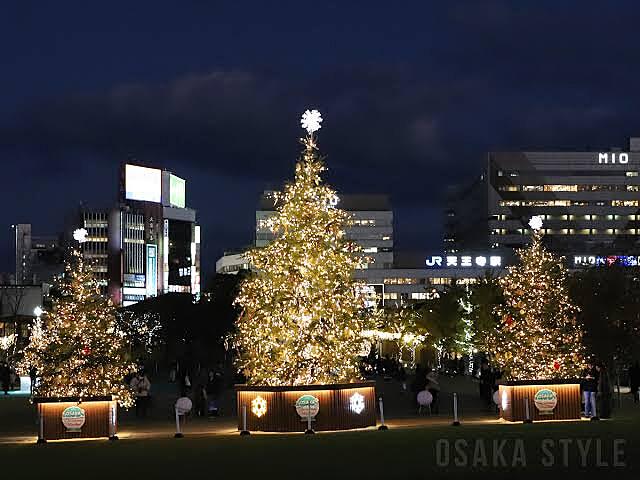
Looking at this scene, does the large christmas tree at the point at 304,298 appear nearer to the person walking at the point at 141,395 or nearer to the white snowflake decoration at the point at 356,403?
the white snowflake decoration at the point at 356,403

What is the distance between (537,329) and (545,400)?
2.81m

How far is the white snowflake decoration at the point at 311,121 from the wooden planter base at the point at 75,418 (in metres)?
9.20

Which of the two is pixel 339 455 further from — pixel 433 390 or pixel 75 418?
pixel 433 390

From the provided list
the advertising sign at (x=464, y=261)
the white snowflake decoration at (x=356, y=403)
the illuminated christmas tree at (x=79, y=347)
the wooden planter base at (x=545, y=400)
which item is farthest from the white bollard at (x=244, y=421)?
the advertising sign at (x=464, y=261)

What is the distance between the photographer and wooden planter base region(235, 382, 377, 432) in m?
29.7

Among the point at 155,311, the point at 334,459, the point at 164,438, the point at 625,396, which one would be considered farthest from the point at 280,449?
the point at 155,311

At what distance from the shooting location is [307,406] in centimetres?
2961

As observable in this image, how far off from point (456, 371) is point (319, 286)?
52.2 m

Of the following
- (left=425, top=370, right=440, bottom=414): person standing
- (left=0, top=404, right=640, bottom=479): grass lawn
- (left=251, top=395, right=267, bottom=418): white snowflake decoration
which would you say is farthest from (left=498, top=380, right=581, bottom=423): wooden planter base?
(left=425, top=370, right=440, bottom=414): person standing

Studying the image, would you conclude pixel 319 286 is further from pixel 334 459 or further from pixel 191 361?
pixel 191 361

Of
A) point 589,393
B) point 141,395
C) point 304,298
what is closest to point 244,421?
point 304,298

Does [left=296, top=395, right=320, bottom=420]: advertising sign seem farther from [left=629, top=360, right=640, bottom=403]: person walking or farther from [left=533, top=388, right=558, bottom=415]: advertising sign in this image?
[left=629, top=360, right=640, bottom=403]: person walking

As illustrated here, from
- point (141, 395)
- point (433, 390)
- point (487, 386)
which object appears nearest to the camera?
point (433, 390)

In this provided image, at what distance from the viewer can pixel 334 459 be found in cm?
2109
